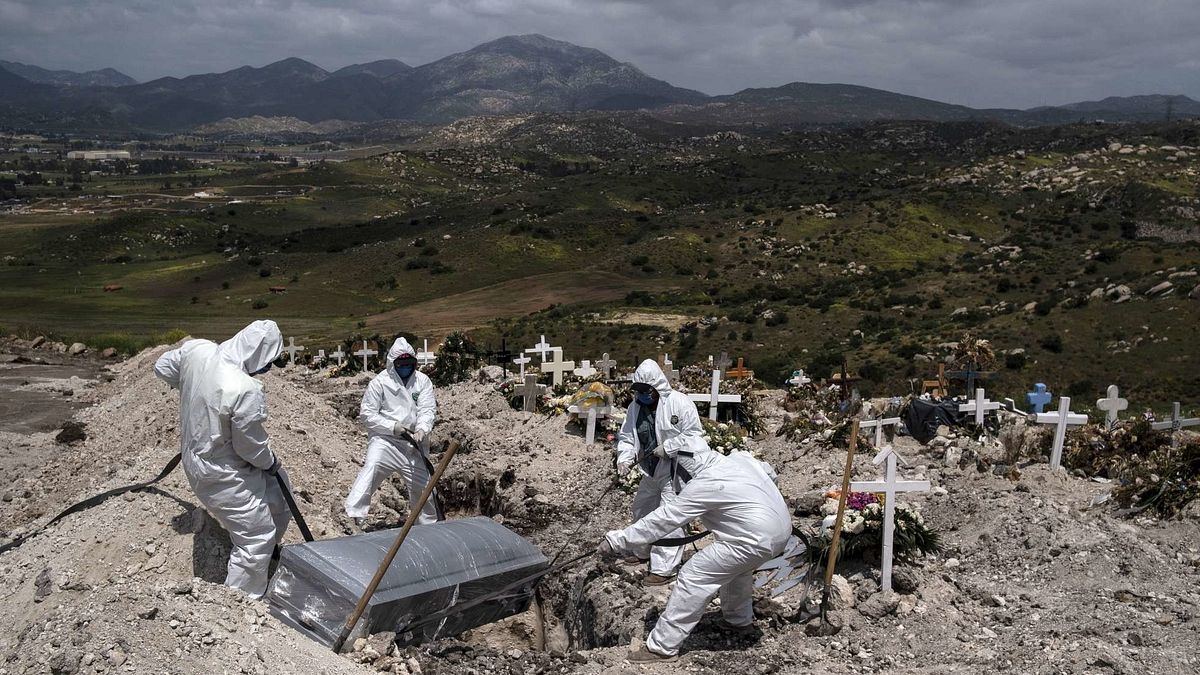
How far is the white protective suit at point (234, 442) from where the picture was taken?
751 cm

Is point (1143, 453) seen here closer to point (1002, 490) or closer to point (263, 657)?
point (1002, 490)

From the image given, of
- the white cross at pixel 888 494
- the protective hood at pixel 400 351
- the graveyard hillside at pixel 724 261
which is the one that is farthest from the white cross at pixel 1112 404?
the graveyard hillside at pixel 724 261

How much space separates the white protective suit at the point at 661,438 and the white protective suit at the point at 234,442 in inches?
127

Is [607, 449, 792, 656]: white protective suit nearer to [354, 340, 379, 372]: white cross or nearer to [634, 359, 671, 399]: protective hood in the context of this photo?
[634, 359, 671, 399]: protective hood

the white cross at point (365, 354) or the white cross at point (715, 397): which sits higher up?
the white cross at point (715, 397)

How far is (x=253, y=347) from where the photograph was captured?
768 centimetres

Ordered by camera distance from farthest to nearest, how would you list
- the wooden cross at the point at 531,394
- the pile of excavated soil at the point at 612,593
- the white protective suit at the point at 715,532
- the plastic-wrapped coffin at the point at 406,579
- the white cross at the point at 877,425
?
the wooden cross at the point at 531,394
the white cross at the point at 877,425
the plastic-wrapped coffin at the point at 406,579
the white protective suit at the point at 715,532
the pile of excavated soil at the point at 612,593

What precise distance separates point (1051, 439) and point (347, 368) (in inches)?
628

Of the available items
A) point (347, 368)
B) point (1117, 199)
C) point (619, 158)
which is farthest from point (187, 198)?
point (347, 368)

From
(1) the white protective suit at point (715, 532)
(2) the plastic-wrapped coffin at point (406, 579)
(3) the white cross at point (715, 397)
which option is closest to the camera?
(1) the white protective suit at point (715, 532)

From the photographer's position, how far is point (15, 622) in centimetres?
706

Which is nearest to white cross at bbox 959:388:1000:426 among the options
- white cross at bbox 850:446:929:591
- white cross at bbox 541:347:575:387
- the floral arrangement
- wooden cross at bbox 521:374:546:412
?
the floral arrangement

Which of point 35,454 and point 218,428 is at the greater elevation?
point 218,428

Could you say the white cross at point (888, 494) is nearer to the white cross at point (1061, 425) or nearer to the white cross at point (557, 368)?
Result: the white cross at point (1061, 425)
